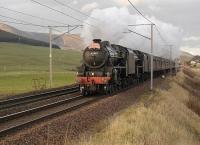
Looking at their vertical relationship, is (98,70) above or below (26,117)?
above

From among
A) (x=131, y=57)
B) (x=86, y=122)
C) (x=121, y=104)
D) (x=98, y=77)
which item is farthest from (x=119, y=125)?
(x=131, y=57)

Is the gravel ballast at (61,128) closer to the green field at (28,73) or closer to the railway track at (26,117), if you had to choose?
the railway track at (26,117)

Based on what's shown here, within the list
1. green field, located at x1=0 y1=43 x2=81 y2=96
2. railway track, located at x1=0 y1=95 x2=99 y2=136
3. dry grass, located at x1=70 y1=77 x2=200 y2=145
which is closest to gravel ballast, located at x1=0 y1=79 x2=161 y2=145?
railway track, located at x1=0 y1=95 x2=99 y2=136

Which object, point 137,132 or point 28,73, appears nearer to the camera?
point 137,132

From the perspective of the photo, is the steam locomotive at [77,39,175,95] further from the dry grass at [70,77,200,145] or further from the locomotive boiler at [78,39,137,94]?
the dry grass at [70,77,200,145]

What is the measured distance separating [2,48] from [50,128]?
155 meters

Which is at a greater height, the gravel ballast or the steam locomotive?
the steam locomotive

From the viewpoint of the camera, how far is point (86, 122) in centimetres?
1952

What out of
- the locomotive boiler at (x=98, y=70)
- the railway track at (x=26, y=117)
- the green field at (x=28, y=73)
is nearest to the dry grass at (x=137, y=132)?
the railway track at (x=26, y=117)

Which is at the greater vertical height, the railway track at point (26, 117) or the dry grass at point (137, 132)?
the railway track at point (26, 117)

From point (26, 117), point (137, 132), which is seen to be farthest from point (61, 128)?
point (26, 117)

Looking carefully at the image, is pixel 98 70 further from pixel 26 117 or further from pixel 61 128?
pixel 61 128

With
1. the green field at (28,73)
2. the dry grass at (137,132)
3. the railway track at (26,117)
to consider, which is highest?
the green field at (28,73)

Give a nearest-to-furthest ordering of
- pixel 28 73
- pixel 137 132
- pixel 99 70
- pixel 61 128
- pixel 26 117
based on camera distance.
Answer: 1. pixel 137 132
2. pixel 61 128
3. pixel 26 117
4. pixel 99 70
5. pixel 28 73
